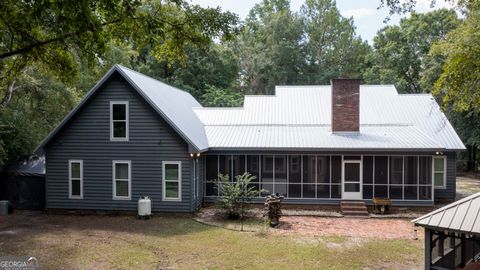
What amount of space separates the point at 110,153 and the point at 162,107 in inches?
123

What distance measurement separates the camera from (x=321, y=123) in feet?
68.2

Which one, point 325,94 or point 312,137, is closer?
point 312,137

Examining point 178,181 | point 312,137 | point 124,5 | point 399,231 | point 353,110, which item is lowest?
point 399,231

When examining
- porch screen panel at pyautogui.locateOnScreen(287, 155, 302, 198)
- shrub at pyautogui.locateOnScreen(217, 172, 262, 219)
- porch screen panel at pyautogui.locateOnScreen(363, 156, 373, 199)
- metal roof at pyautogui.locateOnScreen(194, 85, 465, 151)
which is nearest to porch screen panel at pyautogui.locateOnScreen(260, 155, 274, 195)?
porch screen panel at pyautogui.locateOnScreen(287, 155, 302, 198)

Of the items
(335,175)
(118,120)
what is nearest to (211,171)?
(118,120)

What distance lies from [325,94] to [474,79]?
13.3 metres

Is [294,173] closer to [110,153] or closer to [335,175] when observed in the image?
[335,175]

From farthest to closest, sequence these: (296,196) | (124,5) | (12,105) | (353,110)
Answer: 1. (12,105)
2. (353,110)
3. (296,196)
4. (124,5)

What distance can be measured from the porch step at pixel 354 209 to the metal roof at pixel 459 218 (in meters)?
9.29

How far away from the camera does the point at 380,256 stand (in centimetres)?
1095

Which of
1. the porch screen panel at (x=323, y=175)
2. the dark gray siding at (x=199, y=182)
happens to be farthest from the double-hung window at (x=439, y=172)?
the dark gray siding at (x=199, y=182)

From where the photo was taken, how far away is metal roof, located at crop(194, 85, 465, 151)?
1780cm

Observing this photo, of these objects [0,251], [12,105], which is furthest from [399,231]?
[12,105]

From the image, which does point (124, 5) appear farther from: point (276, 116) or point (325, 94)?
point (325, 94)
